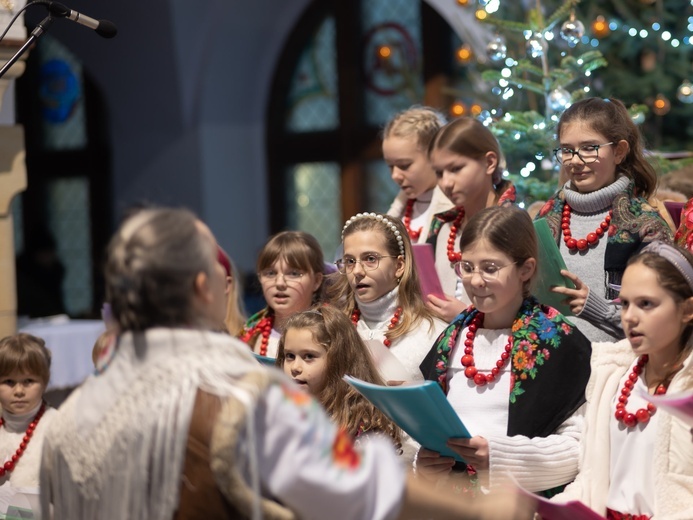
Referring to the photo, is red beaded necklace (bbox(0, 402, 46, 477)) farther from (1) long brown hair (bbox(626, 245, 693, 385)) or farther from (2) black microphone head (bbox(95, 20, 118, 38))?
(1) long brown hair (bbox(626, 245, 693, 385))

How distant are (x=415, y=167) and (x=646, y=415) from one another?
186 centimetres

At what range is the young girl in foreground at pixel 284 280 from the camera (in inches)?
157

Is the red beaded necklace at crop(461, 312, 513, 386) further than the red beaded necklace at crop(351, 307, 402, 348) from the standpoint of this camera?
No

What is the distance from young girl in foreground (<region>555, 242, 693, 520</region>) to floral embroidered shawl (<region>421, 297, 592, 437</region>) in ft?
0.38

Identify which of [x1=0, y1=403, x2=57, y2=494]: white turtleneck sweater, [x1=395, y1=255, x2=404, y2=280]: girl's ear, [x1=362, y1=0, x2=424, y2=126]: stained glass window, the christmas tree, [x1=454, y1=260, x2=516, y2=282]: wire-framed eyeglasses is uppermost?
[x1=362, y1=0, x2=424, y2=126]: stained glass window

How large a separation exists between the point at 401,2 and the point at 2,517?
23.1ft

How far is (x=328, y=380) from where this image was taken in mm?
3232

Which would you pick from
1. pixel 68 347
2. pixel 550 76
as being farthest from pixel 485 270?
pixel 68 347

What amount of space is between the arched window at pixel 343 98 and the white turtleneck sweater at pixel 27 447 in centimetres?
546

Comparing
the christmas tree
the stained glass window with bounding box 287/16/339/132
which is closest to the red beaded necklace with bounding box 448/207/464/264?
the christmas tree

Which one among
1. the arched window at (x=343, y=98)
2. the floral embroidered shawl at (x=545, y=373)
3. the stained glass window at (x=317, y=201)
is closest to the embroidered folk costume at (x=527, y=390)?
the floral embroidered shawl at (x=545, y=373)

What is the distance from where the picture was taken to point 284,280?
13.1 ft

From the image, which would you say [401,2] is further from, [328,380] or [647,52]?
[328,380]

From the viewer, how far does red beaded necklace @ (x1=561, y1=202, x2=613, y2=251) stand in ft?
11.5
